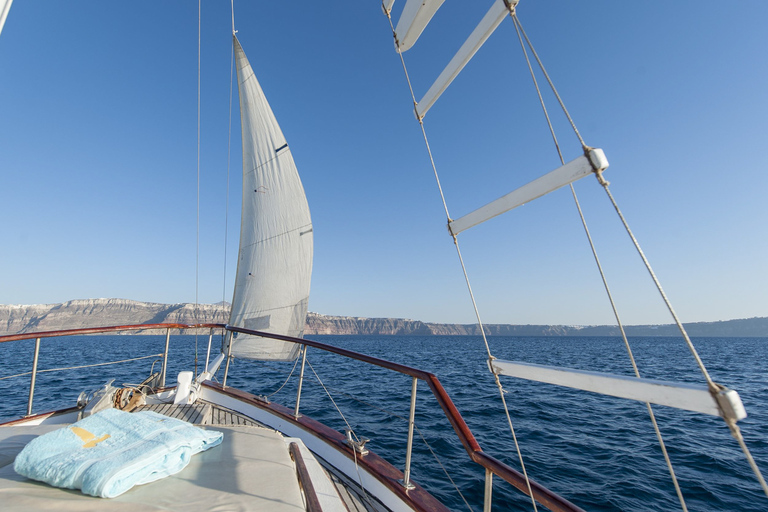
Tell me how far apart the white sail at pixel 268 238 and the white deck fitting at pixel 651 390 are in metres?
5.95

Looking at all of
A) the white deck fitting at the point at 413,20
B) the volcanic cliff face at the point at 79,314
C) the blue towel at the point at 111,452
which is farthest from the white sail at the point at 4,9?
the volcanic cliff face at the point at 79,314

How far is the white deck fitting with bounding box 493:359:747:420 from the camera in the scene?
3.76 ft

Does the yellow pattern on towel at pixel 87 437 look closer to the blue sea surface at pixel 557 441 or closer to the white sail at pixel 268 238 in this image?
the blue sea surface at pixel 557 441

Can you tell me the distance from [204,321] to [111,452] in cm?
10745

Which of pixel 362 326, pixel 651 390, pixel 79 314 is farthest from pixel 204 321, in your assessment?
pixel 651 390

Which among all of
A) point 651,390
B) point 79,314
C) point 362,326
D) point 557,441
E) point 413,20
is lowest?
point 557,441

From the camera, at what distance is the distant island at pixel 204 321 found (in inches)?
3755

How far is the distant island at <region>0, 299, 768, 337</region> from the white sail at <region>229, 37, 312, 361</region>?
7384cm

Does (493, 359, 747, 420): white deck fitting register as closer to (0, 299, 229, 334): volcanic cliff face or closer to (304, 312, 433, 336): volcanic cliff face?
(0, 299, 229, 334): volcanic cliff face

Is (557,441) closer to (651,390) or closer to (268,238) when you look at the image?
(651,390)

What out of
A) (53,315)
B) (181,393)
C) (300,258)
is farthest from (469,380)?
(53,315)

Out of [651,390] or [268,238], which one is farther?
[268,238]

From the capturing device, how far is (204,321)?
95875mm

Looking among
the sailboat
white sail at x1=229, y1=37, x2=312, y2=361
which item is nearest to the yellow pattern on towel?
the sailboat
